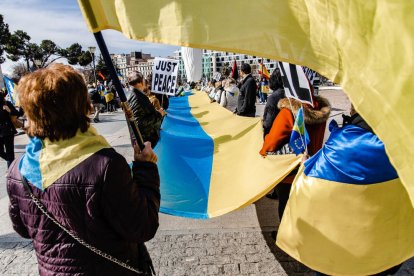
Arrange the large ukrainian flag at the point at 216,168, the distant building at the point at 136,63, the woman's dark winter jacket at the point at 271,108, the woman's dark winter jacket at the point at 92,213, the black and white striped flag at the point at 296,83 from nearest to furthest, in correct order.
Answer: the woman's dark winter jacket at the point at 92,213 < the black and white striped flag at the point at 296,83 < the large ukrainian flag at the point at 216,168 < the woman's dark winter jacket at the point at 271,108 < the distant building at the point at 136,63

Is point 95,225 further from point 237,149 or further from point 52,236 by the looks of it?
point 237,149

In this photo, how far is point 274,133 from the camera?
3.40 meters

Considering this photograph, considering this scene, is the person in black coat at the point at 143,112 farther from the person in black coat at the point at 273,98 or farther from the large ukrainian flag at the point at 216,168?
the person in black coat at the point at 273,98

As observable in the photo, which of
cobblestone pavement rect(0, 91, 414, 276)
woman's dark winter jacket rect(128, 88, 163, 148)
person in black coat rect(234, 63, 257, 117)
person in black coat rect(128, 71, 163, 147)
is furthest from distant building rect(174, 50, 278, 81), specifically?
cobblestone pavement rect(0, 91, 414, 276)

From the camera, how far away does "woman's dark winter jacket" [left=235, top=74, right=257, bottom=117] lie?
6.30 metres

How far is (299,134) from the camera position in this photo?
2.77 metres

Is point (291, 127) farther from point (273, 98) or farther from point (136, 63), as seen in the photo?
point (136, 63)

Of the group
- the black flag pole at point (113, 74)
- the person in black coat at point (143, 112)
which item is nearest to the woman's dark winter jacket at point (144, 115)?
the person in black coat at point (143, 112)

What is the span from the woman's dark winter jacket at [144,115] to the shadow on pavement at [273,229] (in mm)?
2095

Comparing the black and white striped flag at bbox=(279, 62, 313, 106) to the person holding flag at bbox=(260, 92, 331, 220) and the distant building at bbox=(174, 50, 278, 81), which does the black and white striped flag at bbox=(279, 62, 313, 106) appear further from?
the distant building at bbox=(174, 50, 278, 81)

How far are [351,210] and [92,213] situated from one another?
66.0 inches

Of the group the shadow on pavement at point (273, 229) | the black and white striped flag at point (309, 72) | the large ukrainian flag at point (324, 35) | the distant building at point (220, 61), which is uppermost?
the large ukrainian flag at point (324, 35)

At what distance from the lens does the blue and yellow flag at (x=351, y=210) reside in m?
1.98

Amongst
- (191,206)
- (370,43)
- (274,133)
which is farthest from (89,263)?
(274,133)
